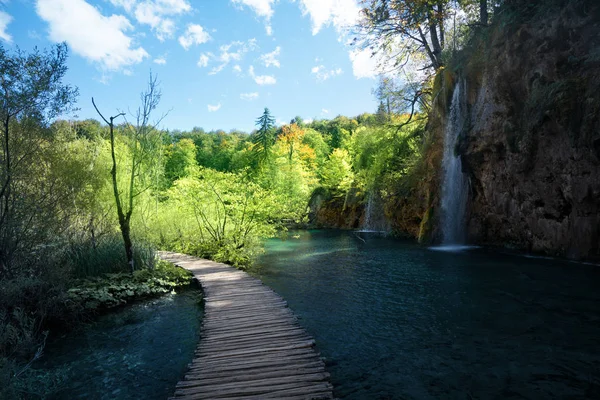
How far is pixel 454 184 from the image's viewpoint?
16.8 metres

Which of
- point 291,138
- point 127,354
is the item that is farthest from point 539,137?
point 291,138

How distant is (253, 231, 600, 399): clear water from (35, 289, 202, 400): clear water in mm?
2190

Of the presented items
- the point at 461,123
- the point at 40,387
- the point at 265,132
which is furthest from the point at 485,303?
the point at 265,132

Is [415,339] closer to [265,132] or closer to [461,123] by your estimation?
[461,123]

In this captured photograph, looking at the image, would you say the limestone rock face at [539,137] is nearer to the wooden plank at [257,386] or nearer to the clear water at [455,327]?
the clear water at [455,327]

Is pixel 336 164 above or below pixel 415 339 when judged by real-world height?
above

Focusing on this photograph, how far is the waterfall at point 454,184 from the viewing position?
54.1 feet

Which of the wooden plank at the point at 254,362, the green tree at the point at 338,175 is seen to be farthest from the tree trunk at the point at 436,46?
the wooden plank at the point at 254,362

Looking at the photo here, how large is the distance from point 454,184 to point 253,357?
14827 mm

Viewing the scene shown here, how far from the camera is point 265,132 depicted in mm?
22172

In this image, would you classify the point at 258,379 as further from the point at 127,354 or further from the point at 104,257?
the point at 104,257

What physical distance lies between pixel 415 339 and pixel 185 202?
478 inches

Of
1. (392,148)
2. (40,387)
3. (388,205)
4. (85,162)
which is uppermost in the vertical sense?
(392,148)

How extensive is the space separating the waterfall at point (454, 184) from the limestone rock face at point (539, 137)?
0.52 metres
